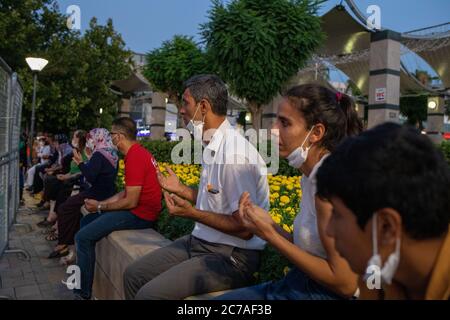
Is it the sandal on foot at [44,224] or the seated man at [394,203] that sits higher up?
the seated man at [394,203]

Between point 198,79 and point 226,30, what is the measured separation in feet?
26.9

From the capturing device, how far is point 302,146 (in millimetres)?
2119

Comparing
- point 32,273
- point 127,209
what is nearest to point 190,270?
point 127,209

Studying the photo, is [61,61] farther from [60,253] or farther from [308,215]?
[308,215]

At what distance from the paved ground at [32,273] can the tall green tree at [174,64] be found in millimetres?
10213

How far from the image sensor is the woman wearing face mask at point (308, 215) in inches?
62.9

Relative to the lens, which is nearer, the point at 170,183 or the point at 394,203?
the point at 394,203

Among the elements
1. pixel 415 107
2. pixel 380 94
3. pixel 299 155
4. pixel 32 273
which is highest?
pixel 415 107

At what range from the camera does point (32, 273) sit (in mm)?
5012

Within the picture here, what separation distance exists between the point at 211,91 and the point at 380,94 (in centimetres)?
1185

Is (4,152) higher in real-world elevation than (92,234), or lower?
higher

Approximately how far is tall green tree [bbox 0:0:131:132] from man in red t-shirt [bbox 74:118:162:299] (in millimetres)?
14428

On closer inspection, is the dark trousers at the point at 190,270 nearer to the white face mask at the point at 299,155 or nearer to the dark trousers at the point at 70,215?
the white face mask at the point at 299,155

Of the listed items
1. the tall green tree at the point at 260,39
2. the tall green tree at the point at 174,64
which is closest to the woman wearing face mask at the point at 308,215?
the tall green tree at the point at 260,39
